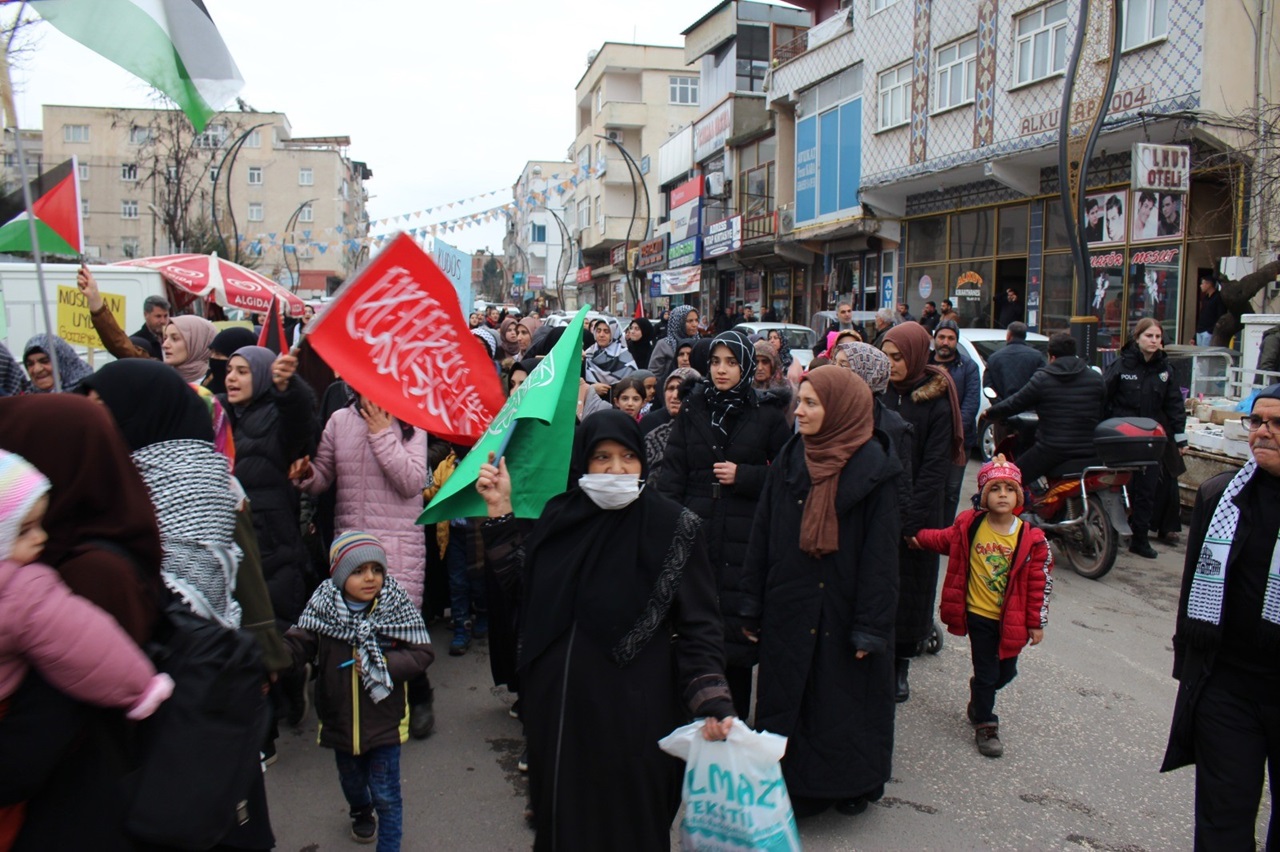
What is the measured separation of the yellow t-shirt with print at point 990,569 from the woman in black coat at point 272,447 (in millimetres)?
3186

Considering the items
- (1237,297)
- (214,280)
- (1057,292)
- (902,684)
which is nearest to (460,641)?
(902,684)

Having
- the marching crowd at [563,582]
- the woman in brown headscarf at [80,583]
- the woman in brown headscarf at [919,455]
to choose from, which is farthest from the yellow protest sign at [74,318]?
the woman in brown headscarf at [80,583]

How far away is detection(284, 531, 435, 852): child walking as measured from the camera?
3.60 metres

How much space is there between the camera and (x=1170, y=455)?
26.9 ft

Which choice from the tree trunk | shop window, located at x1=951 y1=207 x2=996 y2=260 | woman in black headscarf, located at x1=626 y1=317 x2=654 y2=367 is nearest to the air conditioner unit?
shop window, located at x1=951 y1=207 x2=996 y2=260

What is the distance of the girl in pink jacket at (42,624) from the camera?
1.84 m

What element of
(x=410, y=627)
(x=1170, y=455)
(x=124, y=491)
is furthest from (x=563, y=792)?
(x=1170, y=455)

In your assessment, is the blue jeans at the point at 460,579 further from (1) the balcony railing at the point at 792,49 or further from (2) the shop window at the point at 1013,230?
(1) the balcony railing at the point at 792,49

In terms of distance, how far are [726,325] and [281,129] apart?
61222 millimetres

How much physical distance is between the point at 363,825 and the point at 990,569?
2.99 meters

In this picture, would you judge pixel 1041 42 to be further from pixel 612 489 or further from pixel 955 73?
pixel 612 489

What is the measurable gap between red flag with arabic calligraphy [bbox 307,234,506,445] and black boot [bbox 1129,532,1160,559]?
6.59 metres

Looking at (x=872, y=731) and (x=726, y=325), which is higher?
(x=726, y=325)

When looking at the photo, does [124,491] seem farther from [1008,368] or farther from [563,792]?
[1008,368]
